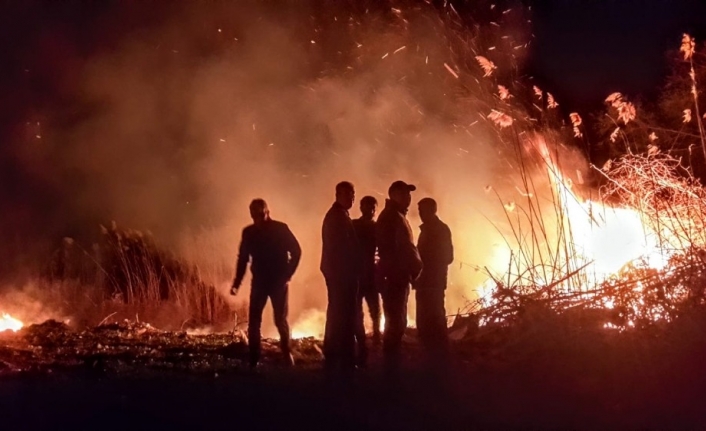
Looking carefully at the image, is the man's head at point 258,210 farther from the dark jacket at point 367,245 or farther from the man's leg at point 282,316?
the dark jacket at point 367,245

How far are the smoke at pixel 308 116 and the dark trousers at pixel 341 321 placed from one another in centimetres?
608

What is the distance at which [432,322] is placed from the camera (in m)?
7.62

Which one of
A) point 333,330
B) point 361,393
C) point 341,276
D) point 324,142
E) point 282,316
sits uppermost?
point 324,142

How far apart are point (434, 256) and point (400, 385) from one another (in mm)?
1596

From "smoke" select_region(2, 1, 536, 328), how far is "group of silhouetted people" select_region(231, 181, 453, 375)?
18.4ft

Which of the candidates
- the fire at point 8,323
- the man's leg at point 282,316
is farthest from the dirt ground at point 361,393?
the fire at point 8,323

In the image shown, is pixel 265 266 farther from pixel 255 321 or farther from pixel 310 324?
pixel 310 324

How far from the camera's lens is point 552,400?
6.16 metres

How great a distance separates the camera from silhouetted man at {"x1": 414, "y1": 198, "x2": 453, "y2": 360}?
758 centimetres

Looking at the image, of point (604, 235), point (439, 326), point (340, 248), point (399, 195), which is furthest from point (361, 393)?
point (604, 235)

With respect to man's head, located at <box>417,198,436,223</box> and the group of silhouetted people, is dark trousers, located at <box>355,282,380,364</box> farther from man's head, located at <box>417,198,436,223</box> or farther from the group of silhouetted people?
man's head, located at <box>417,198,436,223</box>

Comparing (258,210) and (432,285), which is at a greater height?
(258,210)

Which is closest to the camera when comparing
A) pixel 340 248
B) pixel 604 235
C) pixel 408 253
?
pixel 340 248

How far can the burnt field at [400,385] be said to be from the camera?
5496 mm
